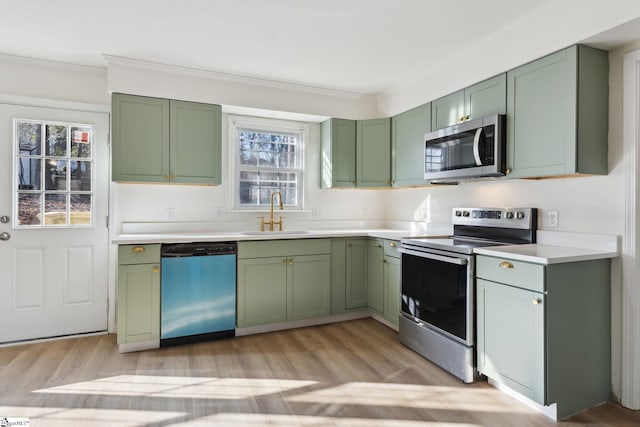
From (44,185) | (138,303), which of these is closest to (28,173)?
(44,185)

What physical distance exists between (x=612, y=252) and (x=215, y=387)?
2.58 m

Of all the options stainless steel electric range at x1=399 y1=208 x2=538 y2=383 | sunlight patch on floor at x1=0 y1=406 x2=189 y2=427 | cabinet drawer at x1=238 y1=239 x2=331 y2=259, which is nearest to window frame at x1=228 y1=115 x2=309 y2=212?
cabinet drawer at x1=238 y1=239 x2=331 y2=259

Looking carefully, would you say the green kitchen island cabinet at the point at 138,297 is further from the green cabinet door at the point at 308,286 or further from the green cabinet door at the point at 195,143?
the green cabinet door at the point at 308,286

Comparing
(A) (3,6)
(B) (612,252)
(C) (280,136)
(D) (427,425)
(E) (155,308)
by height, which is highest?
(A) (3,6)

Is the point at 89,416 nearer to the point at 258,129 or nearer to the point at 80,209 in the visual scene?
the point at 80,209

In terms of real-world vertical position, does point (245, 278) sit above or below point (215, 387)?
above

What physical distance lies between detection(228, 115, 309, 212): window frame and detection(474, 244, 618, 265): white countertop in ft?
7.58

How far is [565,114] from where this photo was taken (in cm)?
218

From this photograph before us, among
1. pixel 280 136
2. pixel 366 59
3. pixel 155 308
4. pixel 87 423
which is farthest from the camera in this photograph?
pixel 280 136

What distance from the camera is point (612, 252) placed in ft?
6.98

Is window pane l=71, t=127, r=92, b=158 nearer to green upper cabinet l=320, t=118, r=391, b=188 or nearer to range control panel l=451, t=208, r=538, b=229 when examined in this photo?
green upper cabinet l=320, t=118, r=391, b=188

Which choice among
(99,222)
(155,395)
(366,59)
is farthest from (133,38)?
(155,395)

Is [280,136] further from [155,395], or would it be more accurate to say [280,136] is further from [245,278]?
[155,395]

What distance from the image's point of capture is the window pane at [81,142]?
3275 mm
